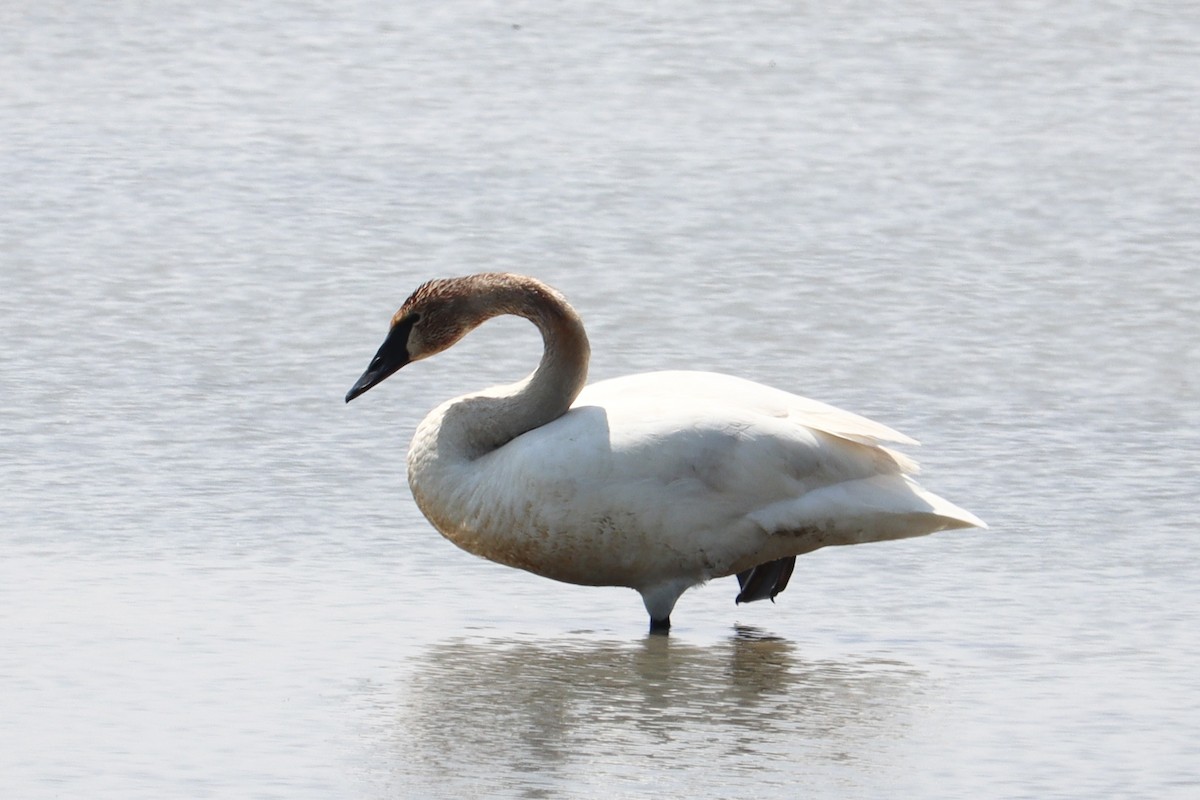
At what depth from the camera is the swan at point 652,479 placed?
20.8 feet

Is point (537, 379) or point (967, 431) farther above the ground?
point (537, 379)

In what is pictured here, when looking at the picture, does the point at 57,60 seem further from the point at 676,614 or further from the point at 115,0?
the point at 676,614

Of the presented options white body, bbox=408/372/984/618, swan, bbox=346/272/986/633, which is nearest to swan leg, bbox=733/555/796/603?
swan, bbox=346/272/986/633

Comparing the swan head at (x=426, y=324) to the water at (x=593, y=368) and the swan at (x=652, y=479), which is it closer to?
the swan at (x=652, y=479)

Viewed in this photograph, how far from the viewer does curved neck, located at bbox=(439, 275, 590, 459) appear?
6.65 m

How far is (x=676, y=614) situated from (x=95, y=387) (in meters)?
2.69

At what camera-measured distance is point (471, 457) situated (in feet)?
21.7

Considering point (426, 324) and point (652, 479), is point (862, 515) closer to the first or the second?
point (652, 479)

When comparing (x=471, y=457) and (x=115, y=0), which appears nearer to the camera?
(x=471, y=457)

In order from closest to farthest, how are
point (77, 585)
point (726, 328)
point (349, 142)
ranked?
point (77, 585)
point (726, 328)
point (349, 142)

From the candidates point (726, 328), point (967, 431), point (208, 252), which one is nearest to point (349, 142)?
point (208, 252)

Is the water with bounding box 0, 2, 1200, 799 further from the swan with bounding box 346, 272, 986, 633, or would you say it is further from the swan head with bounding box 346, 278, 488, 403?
the swan head with bounding box 346, 278, 488, 403

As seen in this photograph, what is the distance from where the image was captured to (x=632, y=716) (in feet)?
17.9

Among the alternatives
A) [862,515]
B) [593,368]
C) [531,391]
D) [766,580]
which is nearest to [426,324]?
[531,391]
